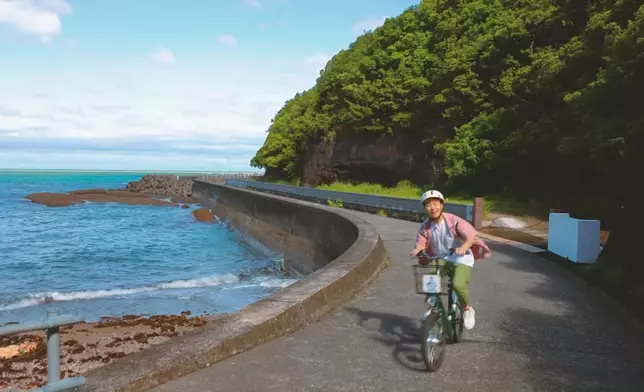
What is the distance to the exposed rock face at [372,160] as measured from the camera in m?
32.3

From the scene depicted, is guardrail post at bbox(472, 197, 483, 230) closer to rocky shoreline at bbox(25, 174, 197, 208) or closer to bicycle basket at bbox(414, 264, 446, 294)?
bicycle basket at bbox(414, 264, 446, 294)

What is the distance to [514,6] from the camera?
29.2 m

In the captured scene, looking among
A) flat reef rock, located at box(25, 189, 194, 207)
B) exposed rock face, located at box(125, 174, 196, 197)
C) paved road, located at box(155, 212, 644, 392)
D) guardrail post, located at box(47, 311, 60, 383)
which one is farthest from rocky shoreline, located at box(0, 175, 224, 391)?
exposed rock face, located at box(125, 174, 196, 197)

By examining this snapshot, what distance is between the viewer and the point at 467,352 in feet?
17.4

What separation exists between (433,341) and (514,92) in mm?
22418

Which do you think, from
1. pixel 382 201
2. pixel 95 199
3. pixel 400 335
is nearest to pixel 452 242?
pixel 400 335

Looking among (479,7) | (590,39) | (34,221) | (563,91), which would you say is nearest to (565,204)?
(563,91)

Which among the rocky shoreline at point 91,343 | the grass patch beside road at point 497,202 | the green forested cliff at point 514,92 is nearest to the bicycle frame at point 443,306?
the rocky shoreline at point 91,343

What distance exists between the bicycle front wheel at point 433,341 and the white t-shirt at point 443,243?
592 mm

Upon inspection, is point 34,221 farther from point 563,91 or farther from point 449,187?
point 563,91

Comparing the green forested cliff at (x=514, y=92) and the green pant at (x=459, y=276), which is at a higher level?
the green forested cliff at (x=514, y=92)

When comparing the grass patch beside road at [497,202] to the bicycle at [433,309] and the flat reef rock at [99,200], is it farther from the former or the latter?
the flat reef rock at [99,200]

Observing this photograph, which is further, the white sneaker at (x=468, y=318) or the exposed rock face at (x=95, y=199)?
the exposed rock face at (x=95, y=199)

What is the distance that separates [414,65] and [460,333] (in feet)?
100
